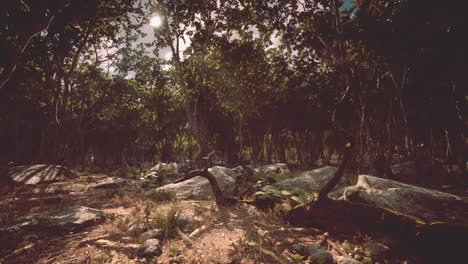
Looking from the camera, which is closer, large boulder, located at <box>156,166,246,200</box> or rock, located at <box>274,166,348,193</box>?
large boulder, located at <box>156,166,246,200</box>

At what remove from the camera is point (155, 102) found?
81.6 feet

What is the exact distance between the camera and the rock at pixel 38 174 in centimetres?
1179

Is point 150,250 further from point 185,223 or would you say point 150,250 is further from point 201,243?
point 185,223

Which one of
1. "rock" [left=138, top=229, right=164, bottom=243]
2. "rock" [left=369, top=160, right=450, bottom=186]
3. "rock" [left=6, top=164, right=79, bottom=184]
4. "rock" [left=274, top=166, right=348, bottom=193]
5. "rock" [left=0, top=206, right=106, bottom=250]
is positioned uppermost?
"rock" [left=6, top=164, right=79, bottom=184]

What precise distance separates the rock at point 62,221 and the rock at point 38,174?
9719 mm

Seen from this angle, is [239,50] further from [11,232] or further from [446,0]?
[11,232]

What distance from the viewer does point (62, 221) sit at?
4.56m

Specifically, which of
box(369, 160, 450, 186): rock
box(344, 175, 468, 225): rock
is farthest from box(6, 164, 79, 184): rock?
box(369, 160, 450, 186): rock

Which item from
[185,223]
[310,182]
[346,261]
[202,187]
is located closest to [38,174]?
[202,187]

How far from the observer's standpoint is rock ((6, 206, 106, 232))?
4.36 meters

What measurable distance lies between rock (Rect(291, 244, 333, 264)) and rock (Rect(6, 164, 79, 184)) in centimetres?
1503

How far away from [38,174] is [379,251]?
17109 mm

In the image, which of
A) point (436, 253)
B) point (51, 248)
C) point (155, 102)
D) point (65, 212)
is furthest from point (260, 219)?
point (155, 102)

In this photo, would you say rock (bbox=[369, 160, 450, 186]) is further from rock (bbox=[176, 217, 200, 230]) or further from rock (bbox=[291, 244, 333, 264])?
rock (bbox=[176, 217, 200, 230])
